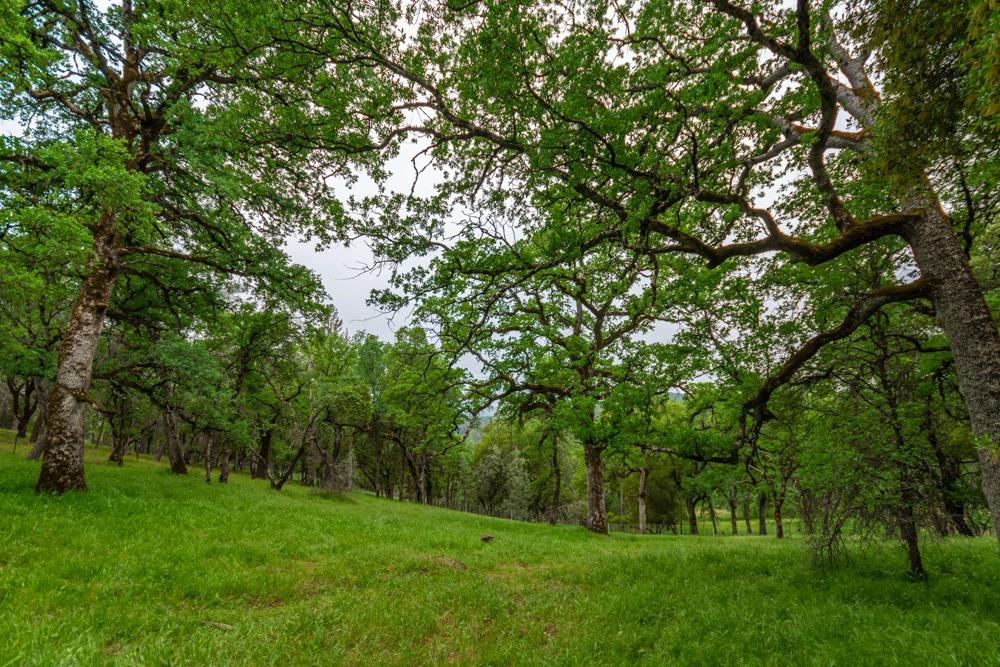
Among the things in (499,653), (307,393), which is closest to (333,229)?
(499,653)

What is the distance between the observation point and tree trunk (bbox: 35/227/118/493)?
10.2 meters

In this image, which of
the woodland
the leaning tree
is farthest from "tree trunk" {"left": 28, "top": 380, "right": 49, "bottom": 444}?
the leaning tree

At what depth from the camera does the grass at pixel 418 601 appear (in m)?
4.57

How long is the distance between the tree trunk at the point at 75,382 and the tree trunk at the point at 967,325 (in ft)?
61.6

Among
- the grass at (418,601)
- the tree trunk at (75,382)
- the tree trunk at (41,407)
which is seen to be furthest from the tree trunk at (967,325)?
the tree trunk at (41,407)

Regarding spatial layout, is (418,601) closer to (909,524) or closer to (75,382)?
(909,524)

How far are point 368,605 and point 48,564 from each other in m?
5.19

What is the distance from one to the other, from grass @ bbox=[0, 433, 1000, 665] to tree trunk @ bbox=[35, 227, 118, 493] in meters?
0.74

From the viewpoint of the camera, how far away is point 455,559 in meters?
9.69

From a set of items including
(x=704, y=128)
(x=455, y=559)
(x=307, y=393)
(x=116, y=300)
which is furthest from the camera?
(x=307, y=393)

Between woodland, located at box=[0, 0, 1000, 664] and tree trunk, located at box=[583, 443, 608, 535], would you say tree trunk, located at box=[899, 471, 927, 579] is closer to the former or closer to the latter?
woodland, located at box=[0, 0, 1000, 664]

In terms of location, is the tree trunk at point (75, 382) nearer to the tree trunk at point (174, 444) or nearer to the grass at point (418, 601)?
the grass at point (418, 601)

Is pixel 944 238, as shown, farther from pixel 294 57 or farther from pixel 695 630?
pixel 294 57

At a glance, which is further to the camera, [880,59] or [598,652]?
[598,652]
